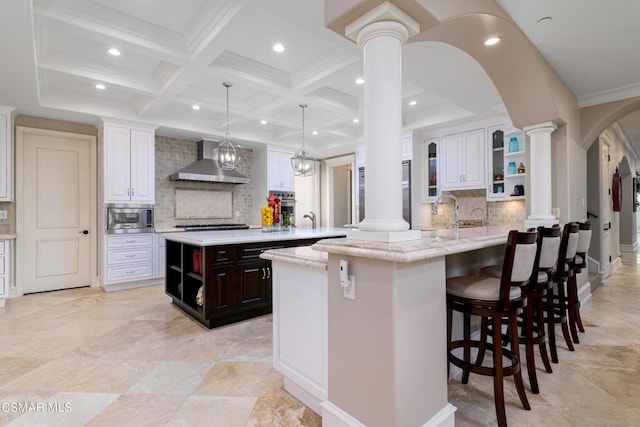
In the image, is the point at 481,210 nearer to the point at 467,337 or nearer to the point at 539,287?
the point at 539,287

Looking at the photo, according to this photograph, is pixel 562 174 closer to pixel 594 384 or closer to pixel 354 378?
pixel 594 384

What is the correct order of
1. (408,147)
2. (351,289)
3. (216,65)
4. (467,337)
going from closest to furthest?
1. (351,289)
2. (467,337)
3. (216,65)
4. (408,147)

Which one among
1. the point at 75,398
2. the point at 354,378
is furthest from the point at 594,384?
the point at 75,398

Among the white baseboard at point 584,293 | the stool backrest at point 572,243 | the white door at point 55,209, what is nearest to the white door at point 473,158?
the white baseboard at point 584,293

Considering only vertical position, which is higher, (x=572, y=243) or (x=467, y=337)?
(x=572, y=243)

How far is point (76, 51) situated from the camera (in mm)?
3443

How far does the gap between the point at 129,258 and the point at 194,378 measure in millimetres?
3481

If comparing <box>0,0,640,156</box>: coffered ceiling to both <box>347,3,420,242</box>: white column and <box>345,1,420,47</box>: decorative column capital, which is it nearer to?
<box>345,1,420,47</box>: decorative column capital

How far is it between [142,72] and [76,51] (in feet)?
2.21

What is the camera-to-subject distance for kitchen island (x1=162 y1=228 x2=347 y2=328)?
3135mm

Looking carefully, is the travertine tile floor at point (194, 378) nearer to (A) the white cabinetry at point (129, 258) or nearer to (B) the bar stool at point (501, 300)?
(B) the bar stool at point (501, 300)

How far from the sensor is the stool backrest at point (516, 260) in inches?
66.0

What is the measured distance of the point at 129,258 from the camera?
4.98 meters

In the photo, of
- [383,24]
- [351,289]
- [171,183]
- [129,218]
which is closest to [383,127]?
[383,24]
